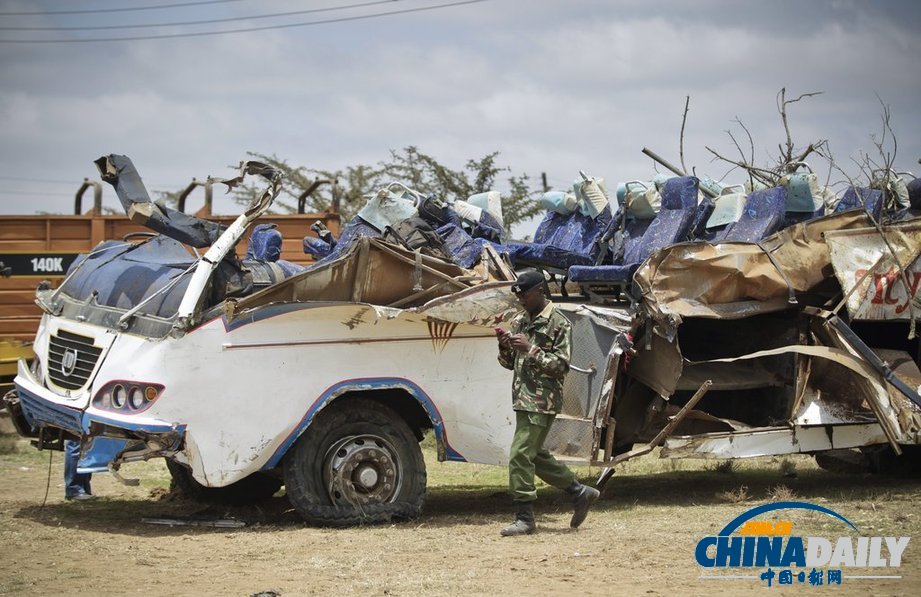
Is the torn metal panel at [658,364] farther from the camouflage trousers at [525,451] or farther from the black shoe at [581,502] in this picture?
the camouflage trousers at [525,451]

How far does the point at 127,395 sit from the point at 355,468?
61.3 inches

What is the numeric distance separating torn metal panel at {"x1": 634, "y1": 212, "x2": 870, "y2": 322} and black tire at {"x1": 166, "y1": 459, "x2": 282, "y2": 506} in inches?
129

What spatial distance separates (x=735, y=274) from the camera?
7.92 metres

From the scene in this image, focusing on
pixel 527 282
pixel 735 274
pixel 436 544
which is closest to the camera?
pixel 436 544

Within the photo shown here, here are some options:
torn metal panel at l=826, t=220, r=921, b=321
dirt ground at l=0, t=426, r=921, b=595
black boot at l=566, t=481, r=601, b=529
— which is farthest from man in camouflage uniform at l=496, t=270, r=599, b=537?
torn metal panel at l=826, t=220, r=921, b=321

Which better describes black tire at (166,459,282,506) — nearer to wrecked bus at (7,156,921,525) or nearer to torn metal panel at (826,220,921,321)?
wrecked bus at (7,156,921,525)

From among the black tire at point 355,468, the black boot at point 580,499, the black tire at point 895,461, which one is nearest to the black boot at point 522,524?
the black boot at point 580,499

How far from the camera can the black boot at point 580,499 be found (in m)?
6.82

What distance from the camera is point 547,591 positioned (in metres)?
5.11

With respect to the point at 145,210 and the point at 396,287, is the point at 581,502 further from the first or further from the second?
the point at 145,210

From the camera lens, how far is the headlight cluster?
6457 millimetres

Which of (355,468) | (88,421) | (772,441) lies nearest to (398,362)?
(355,468)

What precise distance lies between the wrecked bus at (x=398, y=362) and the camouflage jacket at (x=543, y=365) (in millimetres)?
715

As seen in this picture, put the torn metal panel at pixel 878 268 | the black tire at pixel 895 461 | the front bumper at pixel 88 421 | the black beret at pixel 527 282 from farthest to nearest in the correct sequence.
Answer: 1. the black tire at pixel 895 461
2. the torn metal panel at pixel 878 268
3. the black beret at pixel 527 282
4. the front bumper at pixel 88 421
